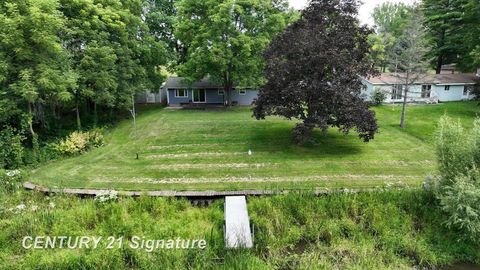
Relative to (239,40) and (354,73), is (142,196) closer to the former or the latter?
(354,73)

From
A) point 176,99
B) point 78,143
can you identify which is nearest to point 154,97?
point 176,99

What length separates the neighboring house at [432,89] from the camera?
85.3 ft

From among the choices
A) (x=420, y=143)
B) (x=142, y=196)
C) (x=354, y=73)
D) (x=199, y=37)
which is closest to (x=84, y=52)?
(x=199, y=37)

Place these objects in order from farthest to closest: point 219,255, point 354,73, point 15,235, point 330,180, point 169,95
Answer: point 169,95
point 354,73
point 330,180
point 15,235
point 219,255

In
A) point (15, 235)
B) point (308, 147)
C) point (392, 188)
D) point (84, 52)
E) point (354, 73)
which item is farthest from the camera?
point (84, 52)

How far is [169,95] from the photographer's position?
27938mm

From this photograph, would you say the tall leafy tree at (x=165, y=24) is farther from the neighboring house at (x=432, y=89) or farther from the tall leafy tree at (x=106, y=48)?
the neighboring house at (x=432, y=89)

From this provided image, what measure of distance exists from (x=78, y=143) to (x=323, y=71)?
1178 centimetres

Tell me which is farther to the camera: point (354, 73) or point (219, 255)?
point (354, 73)

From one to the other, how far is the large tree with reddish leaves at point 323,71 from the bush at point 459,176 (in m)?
5.42

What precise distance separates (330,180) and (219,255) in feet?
19.5

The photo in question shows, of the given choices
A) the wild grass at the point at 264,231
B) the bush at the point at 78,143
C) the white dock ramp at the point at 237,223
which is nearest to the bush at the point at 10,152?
the bush at the point at 78,143

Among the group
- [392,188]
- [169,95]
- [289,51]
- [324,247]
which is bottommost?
[324,247]

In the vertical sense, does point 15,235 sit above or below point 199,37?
below
